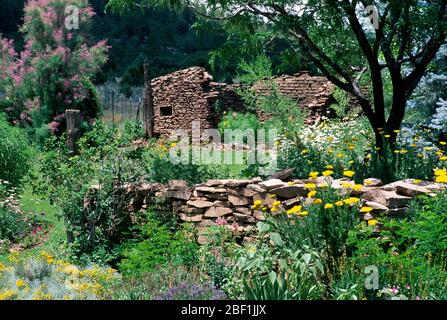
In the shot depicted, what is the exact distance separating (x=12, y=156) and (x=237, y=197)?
4706 millimetres

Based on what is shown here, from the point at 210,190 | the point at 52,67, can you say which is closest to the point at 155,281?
the point at 210,190

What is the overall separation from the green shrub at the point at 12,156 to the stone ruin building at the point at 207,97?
26.5ft

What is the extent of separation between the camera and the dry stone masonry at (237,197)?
579 centimetres

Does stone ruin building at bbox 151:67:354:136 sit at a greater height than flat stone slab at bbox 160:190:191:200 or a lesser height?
greater

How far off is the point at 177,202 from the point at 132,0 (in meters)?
2.87

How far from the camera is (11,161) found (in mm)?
9836

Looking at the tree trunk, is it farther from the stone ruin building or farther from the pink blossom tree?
the pink blossom tree

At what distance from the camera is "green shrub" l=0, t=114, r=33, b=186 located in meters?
9.70

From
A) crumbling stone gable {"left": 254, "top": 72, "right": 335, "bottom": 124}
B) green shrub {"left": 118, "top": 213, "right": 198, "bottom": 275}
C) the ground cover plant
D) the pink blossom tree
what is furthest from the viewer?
the pink blossom tree

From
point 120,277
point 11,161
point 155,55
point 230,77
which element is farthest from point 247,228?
point 155,55

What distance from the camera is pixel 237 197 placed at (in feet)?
23.0

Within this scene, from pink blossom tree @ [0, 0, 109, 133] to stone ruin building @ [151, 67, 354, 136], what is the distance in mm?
2519

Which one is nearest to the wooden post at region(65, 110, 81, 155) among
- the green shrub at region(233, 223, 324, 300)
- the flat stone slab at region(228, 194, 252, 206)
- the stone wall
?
the stone wall
